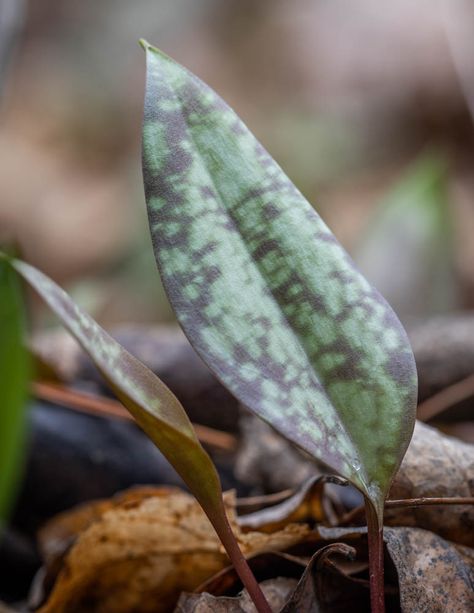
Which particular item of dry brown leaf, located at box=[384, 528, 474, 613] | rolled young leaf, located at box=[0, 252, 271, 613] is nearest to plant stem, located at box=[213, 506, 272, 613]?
rolled young leaf, located at box=[0, 252, 271, 613]

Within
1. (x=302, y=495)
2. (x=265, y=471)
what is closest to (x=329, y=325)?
(x=302, y=495)

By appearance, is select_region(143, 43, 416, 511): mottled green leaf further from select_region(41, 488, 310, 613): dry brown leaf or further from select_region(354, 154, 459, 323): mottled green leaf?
select_region(354, 154, 459, 323): mottled green leaf

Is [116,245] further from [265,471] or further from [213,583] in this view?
[213,583]

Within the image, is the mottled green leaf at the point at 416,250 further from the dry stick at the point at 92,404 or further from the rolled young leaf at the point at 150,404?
the rolled young leaf at the point at 150,404

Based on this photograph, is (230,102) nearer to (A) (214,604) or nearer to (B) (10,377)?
(B) (10,377)

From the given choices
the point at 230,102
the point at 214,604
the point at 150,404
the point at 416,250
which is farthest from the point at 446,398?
the point at 230,102

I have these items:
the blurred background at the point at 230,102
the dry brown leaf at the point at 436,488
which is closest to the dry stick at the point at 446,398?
the dry brown leaf at the point at 436,488
